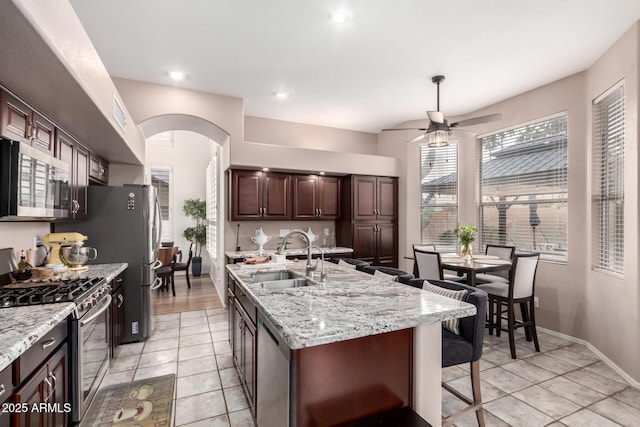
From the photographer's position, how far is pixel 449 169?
5113 mm

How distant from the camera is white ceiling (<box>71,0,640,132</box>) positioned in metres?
2.48

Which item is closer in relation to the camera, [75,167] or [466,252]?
[75,167]

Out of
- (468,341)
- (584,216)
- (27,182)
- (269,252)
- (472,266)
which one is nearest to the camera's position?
(27,182)

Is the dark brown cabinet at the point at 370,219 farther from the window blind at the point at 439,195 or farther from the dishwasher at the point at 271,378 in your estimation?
the dishwasher at the point at 271,378

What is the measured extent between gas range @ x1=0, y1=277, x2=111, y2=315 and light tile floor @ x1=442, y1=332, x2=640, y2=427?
2.56 metres

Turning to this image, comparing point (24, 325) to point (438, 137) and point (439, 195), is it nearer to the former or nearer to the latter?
point (438, 137)

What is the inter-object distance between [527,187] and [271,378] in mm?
4140

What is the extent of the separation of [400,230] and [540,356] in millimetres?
2655

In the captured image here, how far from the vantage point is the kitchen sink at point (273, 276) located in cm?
250

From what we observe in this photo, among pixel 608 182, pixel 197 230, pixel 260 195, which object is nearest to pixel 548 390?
pixel 608 182

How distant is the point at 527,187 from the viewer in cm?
412

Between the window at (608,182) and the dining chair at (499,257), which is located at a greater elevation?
the window at (608,182)

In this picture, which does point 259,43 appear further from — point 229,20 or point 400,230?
point 400,230

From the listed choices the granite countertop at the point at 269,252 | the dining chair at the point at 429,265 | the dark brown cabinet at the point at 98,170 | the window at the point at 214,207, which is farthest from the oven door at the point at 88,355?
→ the dining chair at the point at 429,265
